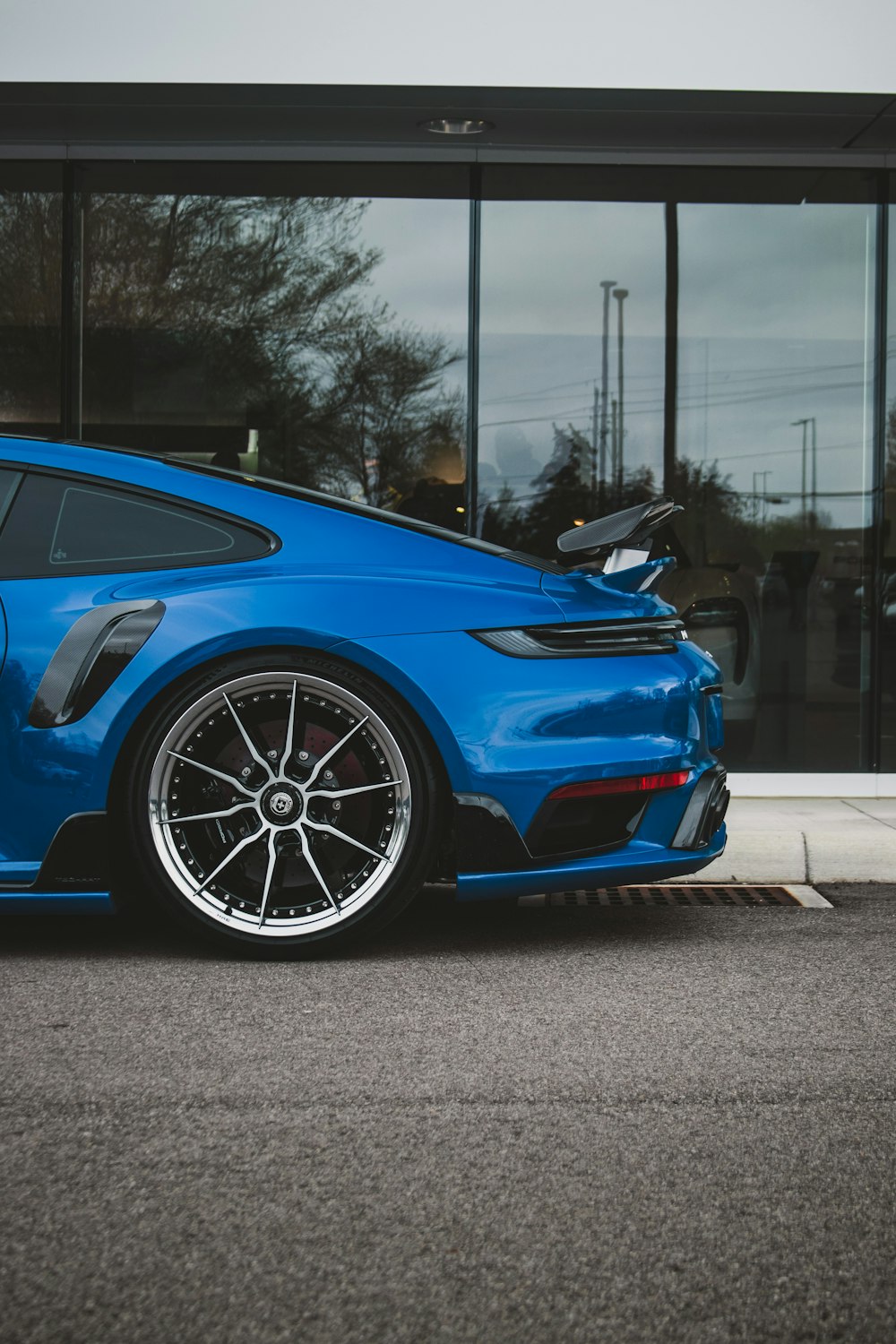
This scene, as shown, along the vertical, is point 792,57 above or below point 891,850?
above

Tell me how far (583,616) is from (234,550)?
3.22 ft

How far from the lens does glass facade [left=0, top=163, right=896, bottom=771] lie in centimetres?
818

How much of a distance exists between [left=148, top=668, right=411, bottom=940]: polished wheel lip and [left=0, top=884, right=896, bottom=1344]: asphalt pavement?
165mm

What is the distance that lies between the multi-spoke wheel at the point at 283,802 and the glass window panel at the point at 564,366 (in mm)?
4495

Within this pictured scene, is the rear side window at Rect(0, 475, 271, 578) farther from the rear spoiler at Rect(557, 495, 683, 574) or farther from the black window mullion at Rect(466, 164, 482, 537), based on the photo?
the black window mullion at Rect(466, 164, 482, 537)

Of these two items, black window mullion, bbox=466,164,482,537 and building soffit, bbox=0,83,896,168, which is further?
black window mullion, bbox=466,164,482,537

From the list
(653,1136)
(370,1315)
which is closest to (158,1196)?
(370,1315)

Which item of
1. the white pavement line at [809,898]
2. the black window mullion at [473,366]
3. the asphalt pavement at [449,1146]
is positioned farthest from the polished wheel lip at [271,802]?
the black window mullion at [473,366]

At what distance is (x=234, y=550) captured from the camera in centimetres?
394

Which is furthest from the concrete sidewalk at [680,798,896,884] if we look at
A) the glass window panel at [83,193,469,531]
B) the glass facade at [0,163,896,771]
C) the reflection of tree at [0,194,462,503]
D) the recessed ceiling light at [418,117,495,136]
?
the recessed ceiling light at [418,117,495,136]

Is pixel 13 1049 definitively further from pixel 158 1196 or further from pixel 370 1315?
pixel 370 1315

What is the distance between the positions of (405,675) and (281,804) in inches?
18.9

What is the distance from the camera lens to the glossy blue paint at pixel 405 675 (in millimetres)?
3730

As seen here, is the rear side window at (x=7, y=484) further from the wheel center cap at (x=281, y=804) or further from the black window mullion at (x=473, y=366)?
the black window mullion at (x=473, y=366)
